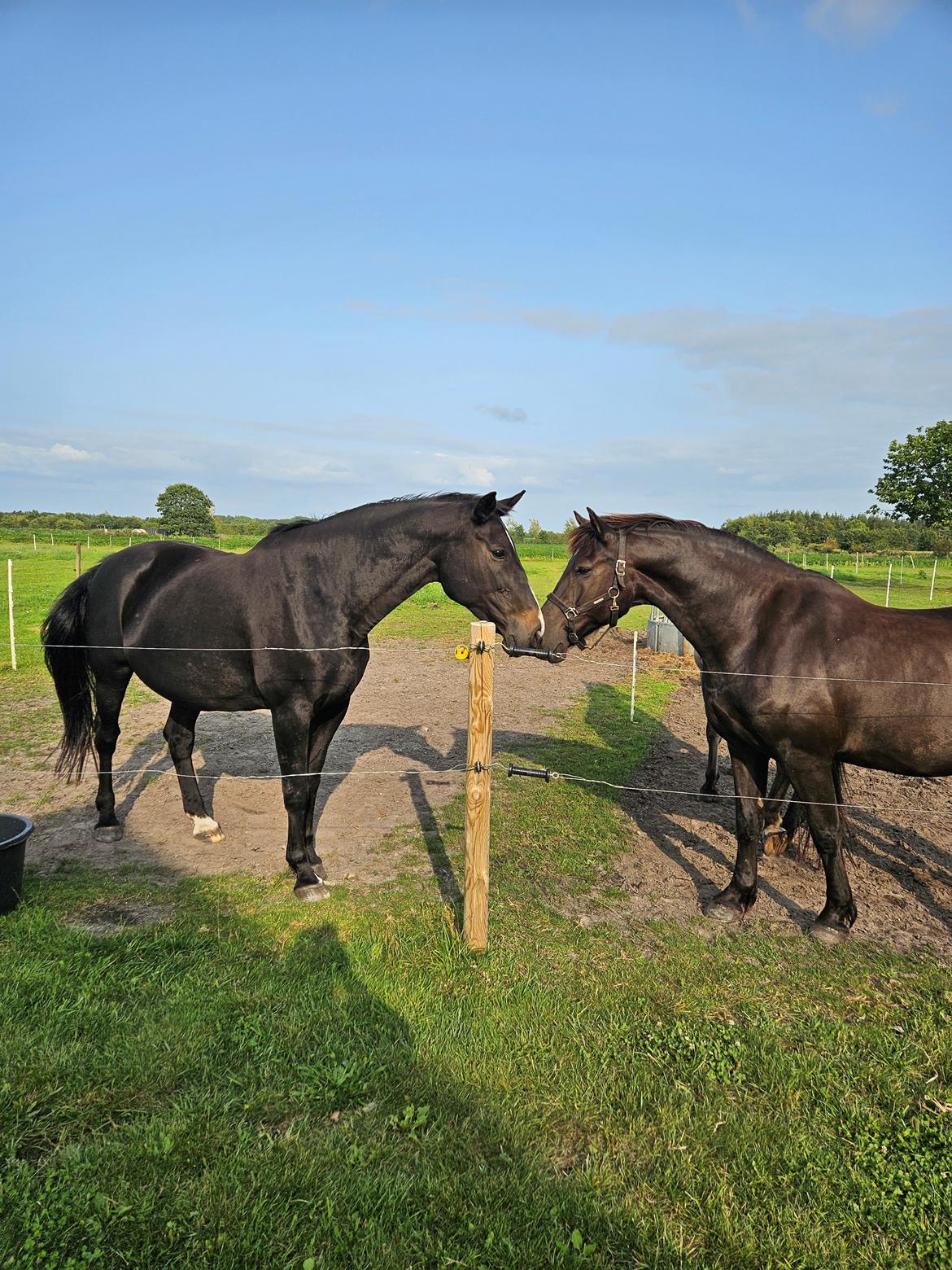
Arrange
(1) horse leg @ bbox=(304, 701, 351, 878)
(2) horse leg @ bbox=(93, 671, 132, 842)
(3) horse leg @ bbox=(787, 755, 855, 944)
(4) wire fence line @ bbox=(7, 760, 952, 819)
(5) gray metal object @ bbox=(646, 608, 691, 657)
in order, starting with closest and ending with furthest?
(3) horse leg @ bbox=(787, 755, 855, 944) < (1) horse leg @ bbox=(304, 701, 351, 878) < (2) horse leg @ bbox=(93, 671, 132, 842) < (4) wire fence line @ bbox=(7, 760, 952, 819) < (5) gray metal object @ bbox=(646, 608, 691, 657)

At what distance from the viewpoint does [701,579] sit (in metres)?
4.39

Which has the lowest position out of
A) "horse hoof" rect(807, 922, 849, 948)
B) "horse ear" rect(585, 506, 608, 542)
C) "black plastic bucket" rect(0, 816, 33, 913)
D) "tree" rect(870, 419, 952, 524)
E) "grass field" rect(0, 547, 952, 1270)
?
"horse hoof" rect(807, 922, 849, 948)

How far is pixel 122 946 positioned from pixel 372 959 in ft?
4.46

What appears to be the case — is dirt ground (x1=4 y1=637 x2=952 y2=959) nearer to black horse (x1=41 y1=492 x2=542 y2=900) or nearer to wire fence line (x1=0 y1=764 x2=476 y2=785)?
wire fence line (x1=0 y1=764 x2=476 y2=785)

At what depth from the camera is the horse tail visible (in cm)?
562

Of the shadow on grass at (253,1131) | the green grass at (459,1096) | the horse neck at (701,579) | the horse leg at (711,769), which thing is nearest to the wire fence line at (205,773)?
the green grass at (459,1096)

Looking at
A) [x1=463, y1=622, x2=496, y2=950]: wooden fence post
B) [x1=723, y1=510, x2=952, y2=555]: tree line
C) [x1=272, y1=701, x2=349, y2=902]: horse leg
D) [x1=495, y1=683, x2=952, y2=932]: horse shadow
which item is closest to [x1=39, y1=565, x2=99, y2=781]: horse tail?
[x1=272, y1=701, x2=349, y2=902]: horse leg

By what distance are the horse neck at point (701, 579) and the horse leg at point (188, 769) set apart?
3817mm

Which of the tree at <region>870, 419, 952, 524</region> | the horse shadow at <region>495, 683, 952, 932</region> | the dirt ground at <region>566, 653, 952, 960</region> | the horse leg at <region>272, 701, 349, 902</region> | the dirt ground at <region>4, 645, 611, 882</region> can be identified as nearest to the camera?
the dirt ground at <region>566, 653, 952, 960</region>


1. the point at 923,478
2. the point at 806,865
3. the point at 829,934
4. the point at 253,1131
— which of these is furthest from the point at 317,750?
the point at 923,478

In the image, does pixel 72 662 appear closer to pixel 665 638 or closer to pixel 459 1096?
pixel 459 1096

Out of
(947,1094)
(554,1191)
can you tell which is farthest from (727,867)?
(554,1191)

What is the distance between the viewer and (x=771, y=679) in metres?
4.10

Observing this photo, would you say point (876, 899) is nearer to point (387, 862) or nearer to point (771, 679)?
point (771, 679)
